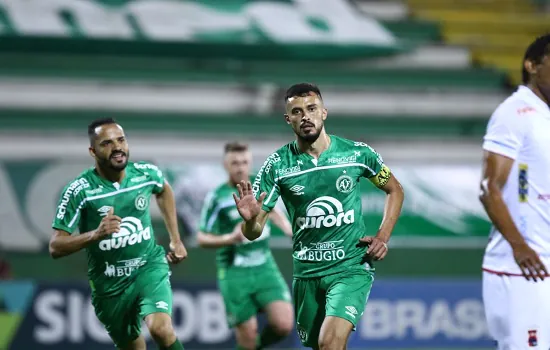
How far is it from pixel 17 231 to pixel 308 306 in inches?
221

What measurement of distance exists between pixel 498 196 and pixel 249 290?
147 inches

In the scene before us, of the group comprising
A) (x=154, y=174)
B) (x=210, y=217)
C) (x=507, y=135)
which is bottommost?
(x=210, y=217)

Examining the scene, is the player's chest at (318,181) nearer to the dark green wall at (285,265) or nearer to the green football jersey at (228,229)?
the green football jersey at (228,229)

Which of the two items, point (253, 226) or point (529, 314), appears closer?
point (529, 314)

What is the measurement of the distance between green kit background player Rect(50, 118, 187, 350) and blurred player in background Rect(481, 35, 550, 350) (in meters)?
2.48

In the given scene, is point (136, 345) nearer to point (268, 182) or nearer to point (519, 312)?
point (268, 182)

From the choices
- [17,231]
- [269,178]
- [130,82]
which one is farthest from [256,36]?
[269,178]

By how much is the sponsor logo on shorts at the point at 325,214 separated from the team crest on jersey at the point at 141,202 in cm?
136

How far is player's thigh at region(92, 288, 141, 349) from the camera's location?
6273mm

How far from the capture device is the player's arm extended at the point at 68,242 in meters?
5.77

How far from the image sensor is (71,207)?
611 centimetres

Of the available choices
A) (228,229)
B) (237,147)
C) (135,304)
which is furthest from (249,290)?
(135,304)

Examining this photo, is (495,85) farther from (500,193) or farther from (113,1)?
(500,193)

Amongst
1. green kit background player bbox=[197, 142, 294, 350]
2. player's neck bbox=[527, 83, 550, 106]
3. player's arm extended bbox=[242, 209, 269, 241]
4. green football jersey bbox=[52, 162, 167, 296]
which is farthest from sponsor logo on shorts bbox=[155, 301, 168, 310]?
player's neck bbox=[527, 83, 550, 106]
